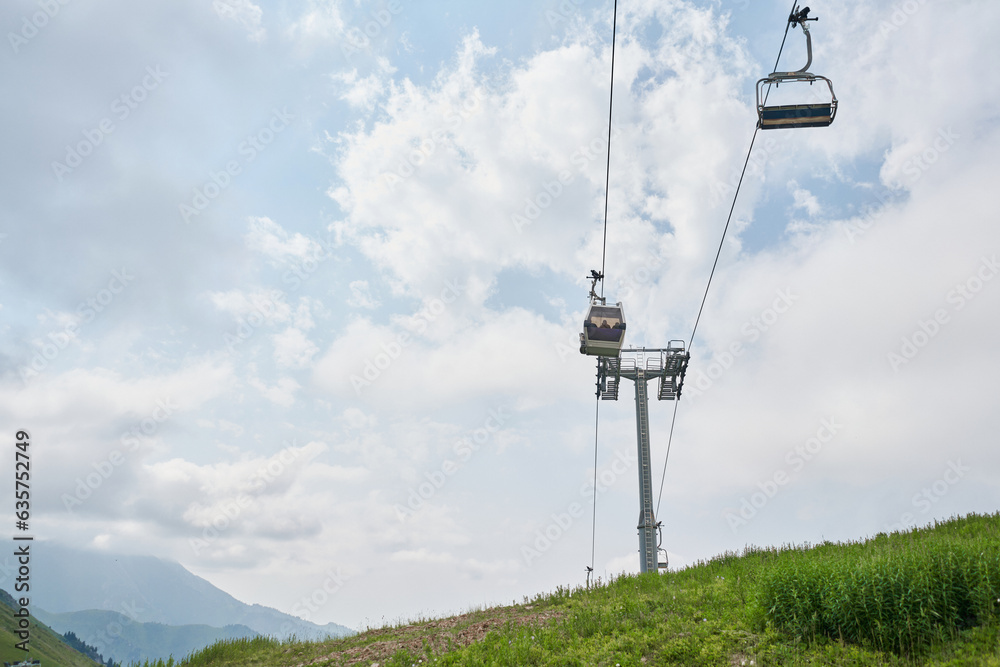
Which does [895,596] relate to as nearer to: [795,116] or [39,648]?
[795,116]

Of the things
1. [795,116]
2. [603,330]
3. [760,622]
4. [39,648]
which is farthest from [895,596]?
[39,648]

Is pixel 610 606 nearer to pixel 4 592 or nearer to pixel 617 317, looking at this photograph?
pixel 617 317

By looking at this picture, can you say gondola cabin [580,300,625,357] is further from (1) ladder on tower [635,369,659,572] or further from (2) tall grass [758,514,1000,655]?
(2) tall grass [758,514,1000,655]

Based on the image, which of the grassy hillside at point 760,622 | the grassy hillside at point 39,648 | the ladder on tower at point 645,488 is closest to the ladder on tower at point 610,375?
the ladder on tower at point 645,488

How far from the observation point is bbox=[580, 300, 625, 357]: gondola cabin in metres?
25.5

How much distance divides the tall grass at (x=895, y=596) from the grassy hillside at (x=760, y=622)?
0.9 inches

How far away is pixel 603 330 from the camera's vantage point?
83.9 ft

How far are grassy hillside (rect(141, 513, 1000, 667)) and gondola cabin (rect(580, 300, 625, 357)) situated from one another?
1031cm

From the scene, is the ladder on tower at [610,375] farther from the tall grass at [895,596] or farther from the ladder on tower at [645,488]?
the tall grass at [895,596]

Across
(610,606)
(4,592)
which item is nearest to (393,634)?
(610,606)

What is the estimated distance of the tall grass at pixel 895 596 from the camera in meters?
10.5

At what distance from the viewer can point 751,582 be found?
14.5 metres

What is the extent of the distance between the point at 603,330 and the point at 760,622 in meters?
14.5

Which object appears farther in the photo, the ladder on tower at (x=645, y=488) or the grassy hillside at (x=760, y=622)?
the ladder on tower at (x=645, y=488)
